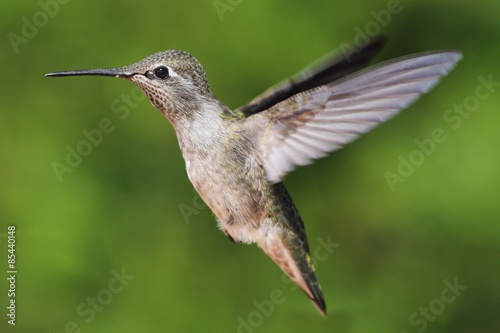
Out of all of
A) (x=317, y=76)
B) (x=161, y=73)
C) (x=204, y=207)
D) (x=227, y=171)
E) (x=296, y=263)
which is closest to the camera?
(x=161, y=73)

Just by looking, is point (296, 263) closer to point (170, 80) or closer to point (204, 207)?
point (170, 80)

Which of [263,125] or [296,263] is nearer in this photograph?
[263,125]

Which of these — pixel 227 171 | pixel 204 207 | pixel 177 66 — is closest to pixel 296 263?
pixel 227 171

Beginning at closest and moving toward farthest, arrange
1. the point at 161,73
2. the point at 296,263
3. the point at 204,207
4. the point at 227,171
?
the point at 161,73 < the point at 227,171 < the point at 296,263 < the point at 204,207

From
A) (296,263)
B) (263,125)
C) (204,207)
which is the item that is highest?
(263,125)

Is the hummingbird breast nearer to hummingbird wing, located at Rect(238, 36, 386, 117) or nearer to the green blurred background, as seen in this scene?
hummingbird wing, located at Rect(238, 36, 386, 117)

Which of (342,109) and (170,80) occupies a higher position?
(170,80)

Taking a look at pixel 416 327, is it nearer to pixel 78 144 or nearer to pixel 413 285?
pixel 413 285

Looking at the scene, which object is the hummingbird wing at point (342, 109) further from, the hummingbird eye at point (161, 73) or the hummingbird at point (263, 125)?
the hummingbird eye at point (161, 73)

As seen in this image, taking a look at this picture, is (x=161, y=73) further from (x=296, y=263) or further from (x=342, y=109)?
(x=296, y=263)
